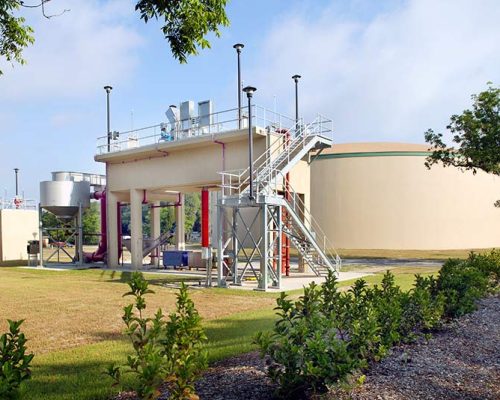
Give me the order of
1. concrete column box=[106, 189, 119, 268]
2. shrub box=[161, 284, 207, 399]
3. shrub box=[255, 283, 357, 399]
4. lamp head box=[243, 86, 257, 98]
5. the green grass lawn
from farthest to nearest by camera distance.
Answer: concrete column box=[106, 189, 119, 268] < lamp head box=[243, 86, 257, 98] < the green grass lawn < shrub box=[255, 283, 357, 399] < shrub box=[161, 284, 207, 399]

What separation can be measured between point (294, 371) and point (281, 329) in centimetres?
54

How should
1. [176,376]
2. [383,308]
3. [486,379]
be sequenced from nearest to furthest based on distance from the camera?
1. [176,376]
2. [486,379]
3. [383,308]

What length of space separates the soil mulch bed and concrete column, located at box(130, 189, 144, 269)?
61.0 ft

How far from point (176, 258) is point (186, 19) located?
16756mm

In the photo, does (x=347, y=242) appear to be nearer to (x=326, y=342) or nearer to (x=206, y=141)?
(x=206, y=141)

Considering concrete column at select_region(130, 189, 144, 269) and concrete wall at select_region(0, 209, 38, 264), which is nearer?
concrete column at select_region(130, 189, 144, 269)

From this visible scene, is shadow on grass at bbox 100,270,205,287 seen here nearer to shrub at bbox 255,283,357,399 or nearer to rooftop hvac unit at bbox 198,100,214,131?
rooftop hvac unit at bbox 198,100,214,131

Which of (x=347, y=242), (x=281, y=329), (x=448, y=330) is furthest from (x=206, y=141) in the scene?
(x=347, y=242)

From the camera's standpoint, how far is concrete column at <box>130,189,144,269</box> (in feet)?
79.0

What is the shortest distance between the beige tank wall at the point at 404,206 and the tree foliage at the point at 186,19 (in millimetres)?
Result: 34582

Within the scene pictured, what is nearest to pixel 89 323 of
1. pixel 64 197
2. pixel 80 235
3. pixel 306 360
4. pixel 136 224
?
pixel 306 360

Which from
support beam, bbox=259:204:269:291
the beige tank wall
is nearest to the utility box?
support beam, bbox=259:204:269:291

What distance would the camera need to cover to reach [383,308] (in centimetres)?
590

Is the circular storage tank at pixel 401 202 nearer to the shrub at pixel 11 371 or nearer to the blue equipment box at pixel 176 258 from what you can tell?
the blue equipment box at pixel 176 258
